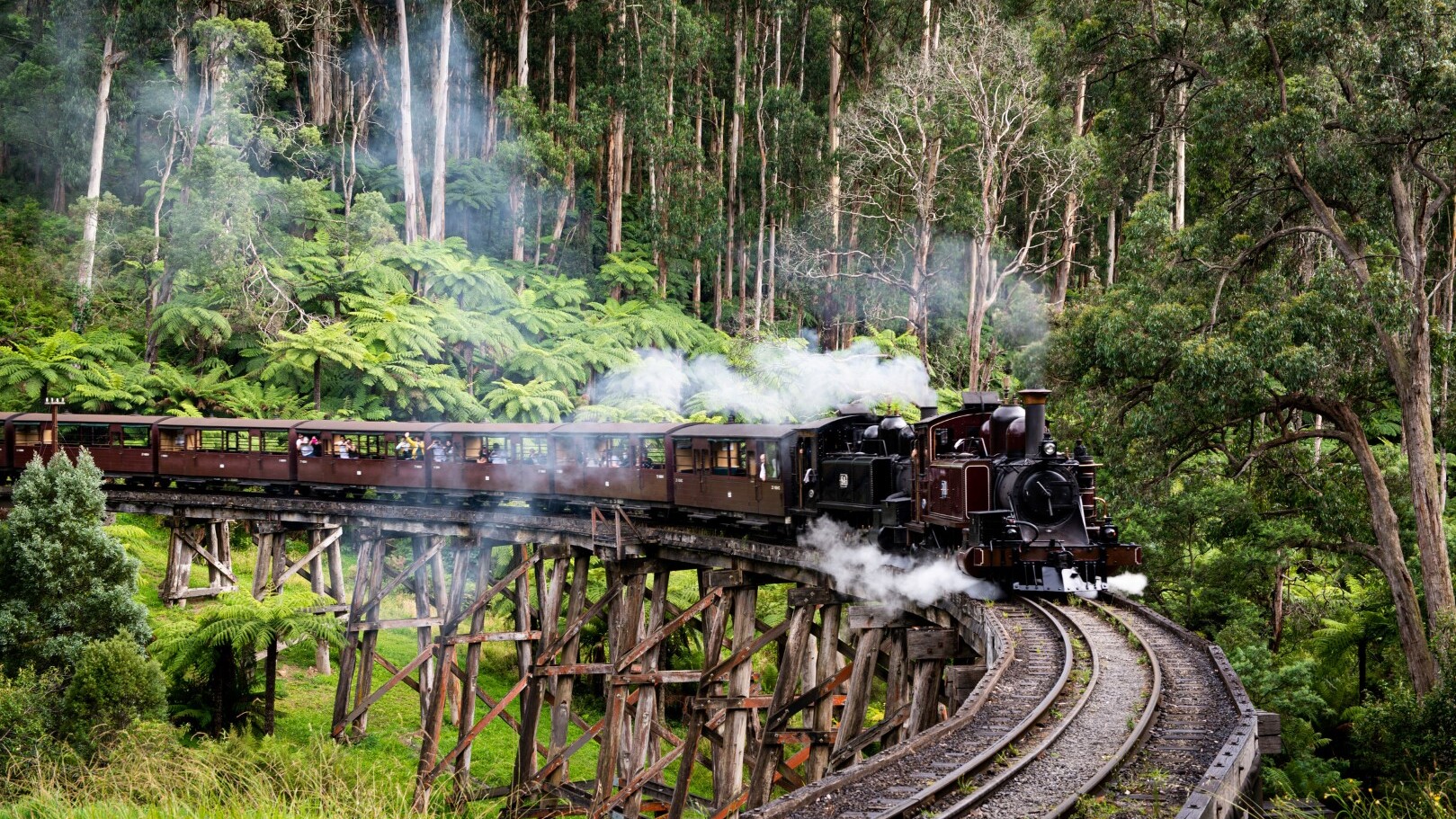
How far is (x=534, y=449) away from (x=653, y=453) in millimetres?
2690

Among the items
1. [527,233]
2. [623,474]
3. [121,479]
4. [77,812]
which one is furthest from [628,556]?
[527,233]

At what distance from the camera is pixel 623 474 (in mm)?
18578

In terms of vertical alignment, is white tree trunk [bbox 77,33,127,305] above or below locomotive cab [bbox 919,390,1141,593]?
above

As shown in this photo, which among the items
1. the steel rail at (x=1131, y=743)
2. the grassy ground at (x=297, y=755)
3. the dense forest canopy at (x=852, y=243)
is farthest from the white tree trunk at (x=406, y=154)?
the steel rail at (x=1131, y=743)

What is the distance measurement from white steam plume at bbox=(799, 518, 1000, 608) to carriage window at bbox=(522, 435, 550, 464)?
6857 millimetres

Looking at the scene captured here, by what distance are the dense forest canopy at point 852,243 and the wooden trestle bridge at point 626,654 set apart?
3.92 metres

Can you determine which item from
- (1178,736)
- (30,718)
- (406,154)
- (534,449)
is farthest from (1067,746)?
(406,154)

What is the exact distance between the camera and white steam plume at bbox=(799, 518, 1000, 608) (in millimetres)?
12367

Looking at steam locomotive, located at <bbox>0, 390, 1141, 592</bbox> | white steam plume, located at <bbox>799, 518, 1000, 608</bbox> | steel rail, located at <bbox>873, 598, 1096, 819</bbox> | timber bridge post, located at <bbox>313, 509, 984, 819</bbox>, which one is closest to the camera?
steel rail, located at <bbox>873, 598, 1096, 819</bbox>

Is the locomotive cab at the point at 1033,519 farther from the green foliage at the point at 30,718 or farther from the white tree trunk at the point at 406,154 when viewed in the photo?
the white tree trunk at the point at 406,154

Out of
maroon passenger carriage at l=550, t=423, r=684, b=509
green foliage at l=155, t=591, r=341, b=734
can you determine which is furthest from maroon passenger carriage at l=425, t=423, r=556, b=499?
green foliage at l=155, t=591, r=341, b=734

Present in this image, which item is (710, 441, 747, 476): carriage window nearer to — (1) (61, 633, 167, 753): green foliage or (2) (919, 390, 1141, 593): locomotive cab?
(2) (919, 390, 1141, 593): locomotive cab

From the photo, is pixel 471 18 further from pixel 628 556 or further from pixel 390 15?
pixel 628 556

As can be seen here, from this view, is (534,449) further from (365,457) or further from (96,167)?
(96,167)
